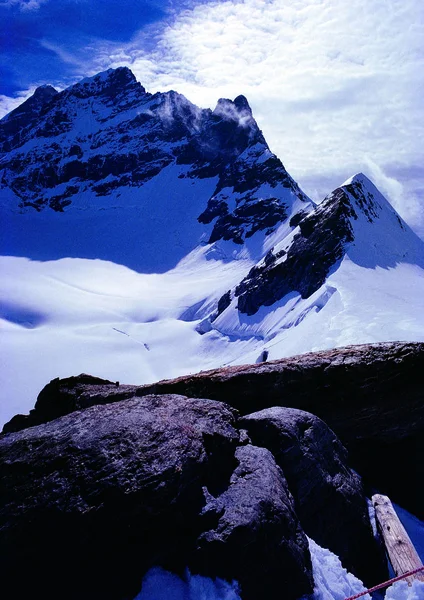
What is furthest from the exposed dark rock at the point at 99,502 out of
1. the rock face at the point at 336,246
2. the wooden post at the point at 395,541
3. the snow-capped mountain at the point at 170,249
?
the rock face at the point at 336,246

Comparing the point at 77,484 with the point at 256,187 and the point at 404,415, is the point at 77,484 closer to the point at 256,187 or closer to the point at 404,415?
the point at 404,415

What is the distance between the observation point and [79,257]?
12506 cm

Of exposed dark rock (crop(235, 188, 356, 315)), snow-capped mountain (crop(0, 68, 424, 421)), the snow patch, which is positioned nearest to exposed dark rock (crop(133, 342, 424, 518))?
the snow patch

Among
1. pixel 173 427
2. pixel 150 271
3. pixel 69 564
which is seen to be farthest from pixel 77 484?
pixel 150 271

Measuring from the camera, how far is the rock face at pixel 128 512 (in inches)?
137

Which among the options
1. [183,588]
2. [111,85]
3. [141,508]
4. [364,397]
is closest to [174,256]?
[364,397]

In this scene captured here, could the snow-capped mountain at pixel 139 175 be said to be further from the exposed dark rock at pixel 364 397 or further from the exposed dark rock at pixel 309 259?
the exposed dark rock at pixel 364 397

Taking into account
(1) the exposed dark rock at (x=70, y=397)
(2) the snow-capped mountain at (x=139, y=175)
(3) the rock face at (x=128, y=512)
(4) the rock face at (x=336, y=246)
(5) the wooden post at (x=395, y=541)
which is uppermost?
(2) the snow-capped mountain at (x=139, y=175)

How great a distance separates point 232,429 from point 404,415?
3.54m

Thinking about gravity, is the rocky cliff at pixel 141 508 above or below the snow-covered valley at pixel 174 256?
below

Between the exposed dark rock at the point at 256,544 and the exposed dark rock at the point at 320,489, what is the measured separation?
91 cm

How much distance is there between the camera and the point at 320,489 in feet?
17.5

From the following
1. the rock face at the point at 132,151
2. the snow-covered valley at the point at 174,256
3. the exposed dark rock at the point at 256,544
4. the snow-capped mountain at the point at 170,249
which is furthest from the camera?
the rock face at the point at 132,151

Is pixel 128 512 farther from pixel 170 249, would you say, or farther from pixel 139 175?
pixel 139 175
